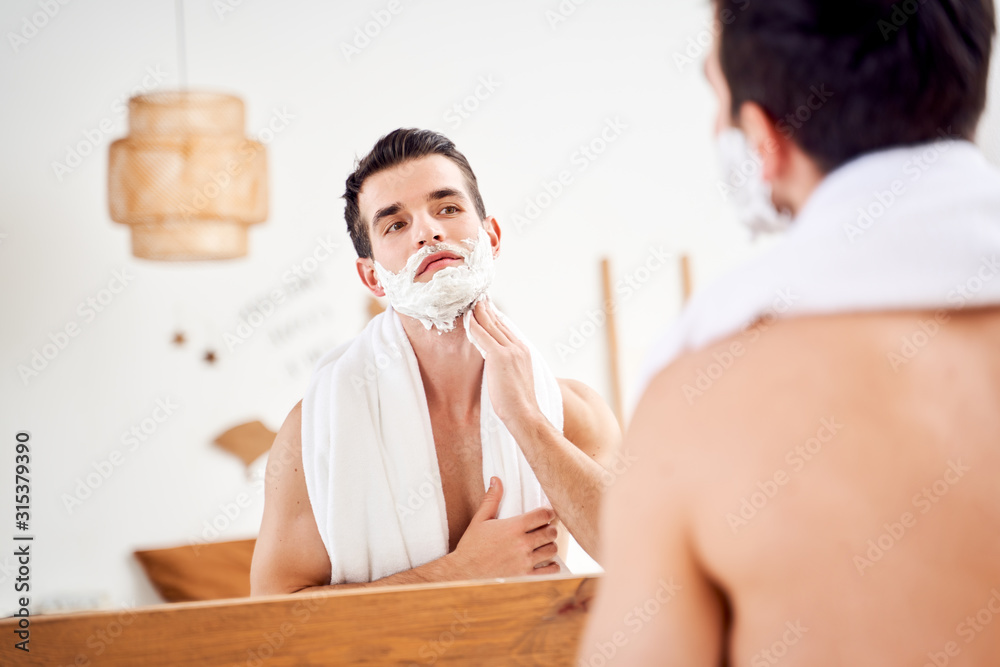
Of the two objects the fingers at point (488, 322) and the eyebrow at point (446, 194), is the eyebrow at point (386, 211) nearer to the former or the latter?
the eyebrow at point (446, 194)

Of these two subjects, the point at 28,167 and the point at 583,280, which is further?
the point at 583,280

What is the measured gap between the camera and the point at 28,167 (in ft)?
6.18

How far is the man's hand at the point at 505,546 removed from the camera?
89 centimetres

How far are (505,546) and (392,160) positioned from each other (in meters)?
0.49

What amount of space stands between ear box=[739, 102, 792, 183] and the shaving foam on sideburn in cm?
58

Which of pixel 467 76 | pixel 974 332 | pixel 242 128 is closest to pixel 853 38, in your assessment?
pixel 974 332

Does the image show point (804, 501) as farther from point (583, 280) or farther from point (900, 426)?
point (583, 280)

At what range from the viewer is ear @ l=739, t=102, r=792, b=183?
40 centimetres

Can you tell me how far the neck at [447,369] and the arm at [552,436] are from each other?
2.6 inches

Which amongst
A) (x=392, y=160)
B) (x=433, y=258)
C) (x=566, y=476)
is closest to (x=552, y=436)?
(x=566, y=476)

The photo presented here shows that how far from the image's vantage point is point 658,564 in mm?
374

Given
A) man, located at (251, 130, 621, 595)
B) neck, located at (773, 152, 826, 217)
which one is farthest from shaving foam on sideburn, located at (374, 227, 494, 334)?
neck, located at (773, 152, 826, 217)

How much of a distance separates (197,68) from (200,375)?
735 mm

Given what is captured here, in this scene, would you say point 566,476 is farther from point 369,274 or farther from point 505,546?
point 369,274
